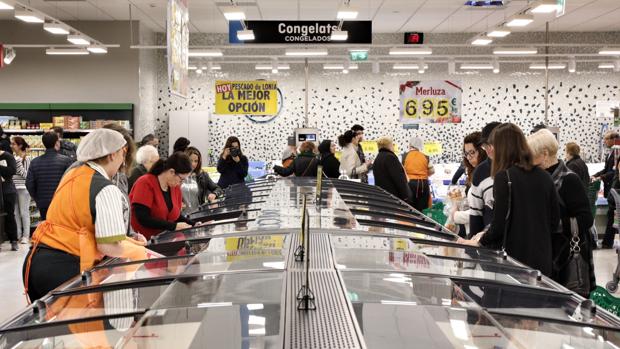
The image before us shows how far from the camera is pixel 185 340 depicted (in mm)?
1877

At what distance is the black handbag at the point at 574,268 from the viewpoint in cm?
425

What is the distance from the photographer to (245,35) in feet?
35.3

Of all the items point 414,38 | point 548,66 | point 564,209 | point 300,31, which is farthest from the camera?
point 548,66

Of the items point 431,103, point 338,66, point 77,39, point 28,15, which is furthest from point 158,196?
point 431,103

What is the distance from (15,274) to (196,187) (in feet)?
9.95

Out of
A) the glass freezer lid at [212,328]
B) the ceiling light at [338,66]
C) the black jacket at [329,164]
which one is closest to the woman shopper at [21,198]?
the black jacket at [329,164]

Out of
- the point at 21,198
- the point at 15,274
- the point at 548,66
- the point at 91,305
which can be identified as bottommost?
the point at 15,274

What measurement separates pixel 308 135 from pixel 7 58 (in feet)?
19.8

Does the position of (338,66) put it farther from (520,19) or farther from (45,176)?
(45,176)

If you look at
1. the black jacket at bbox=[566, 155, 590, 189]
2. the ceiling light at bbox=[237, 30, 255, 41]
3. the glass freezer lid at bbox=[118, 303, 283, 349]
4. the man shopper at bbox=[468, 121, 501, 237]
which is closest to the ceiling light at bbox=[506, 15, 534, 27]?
the black jacket at bbox=[566, 155, 590, 189]

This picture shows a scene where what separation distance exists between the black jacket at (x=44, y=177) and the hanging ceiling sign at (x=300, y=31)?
3806 millimetres

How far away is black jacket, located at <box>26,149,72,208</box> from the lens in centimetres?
845

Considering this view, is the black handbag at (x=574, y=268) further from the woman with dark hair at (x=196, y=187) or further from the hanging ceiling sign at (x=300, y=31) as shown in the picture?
the hanging ceiling sign at (x=300, y=31)

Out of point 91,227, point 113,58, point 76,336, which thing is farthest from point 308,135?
point 76,336
